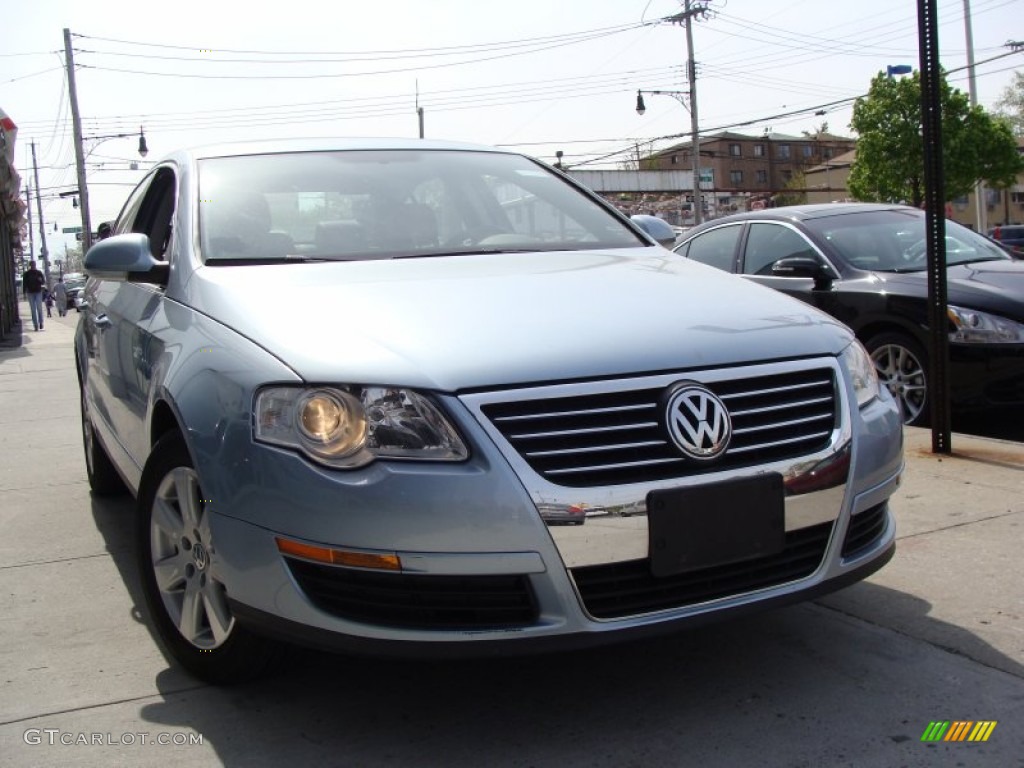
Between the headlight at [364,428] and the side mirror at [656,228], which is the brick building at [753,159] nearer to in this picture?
the side mirror at [656,228]

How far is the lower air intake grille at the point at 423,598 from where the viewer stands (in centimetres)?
239

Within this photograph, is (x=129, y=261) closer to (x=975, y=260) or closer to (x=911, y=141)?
(x=975, y=260)

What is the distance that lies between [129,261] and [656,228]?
220cm

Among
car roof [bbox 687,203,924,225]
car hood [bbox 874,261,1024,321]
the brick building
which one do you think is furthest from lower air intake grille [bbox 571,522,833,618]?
the brick building

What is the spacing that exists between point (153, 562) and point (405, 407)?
1.13 meters

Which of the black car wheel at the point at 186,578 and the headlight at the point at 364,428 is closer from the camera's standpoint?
the headlight at the point at 364,428

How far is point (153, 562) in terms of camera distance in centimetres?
307

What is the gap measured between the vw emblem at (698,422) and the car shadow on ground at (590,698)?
18.4 inches

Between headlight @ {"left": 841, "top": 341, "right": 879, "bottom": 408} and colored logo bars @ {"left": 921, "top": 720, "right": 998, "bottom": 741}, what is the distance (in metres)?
0.83

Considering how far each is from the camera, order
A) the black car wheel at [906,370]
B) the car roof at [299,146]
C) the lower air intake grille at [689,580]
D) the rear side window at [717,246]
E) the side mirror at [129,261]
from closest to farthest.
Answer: the lower air intake grille at [689,580] → the side mirror at [129,261] → the car roof at [299,146] → the black car wheel at [906,370] → the rear side window at [717,246]

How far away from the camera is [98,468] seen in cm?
528

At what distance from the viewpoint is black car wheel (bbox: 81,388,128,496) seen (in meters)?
5.20

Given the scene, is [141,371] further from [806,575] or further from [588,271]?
[806,575]

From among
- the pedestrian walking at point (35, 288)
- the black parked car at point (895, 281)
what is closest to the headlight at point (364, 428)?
the black parked car at point (895, 281)
